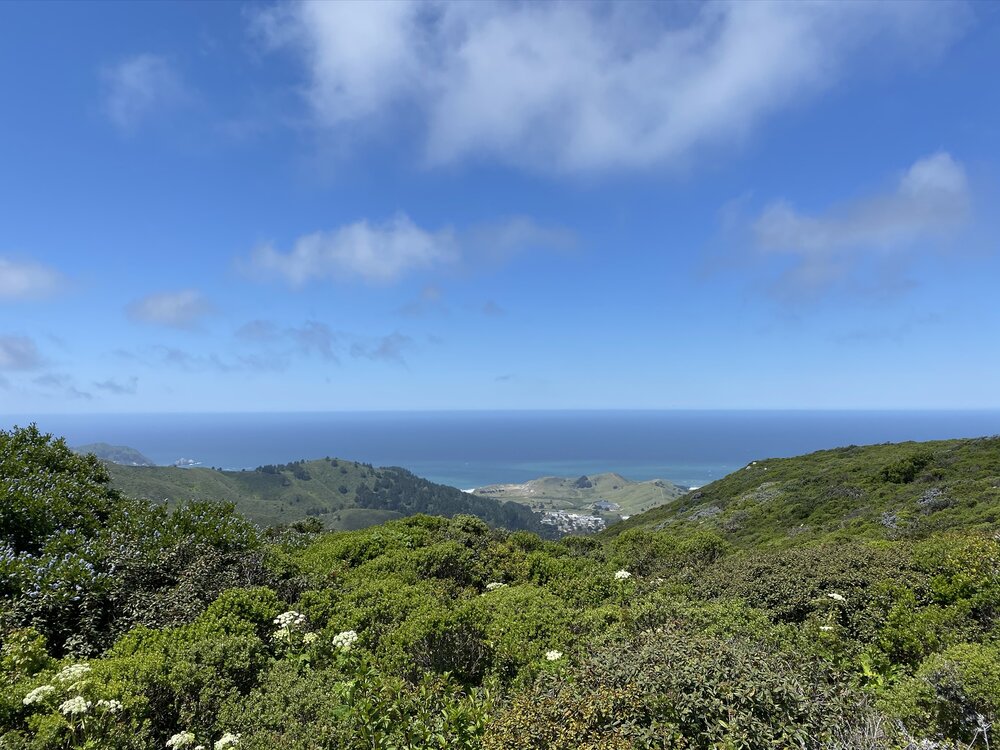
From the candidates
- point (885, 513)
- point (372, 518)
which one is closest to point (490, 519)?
point (372, 518)

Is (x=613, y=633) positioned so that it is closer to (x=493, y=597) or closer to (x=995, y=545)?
(x=493, y=597)

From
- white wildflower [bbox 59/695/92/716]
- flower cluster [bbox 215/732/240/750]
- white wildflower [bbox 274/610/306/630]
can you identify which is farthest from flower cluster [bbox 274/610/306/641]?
white wildflower [bbox 59/695/92/716]

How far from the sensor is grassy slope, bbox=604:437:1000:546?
76.0ft

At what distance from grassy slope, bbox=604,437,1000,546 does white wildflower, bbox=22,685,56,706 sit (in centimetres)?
2463

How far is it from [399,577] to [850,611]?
9.00 m

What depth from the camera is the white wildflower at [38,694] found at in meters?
5.30

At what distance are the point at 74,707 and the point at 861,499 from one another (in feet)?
133

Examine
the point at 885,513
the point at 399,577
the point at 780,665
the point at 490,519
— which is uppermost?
the point at 780,665

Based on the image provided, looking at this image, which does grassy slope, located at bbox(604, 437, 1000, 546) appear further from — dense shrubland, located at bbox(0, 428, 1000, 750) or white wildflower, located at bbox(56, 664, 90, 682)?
white wildflower, located at bbox(56, 664, 90, 682)

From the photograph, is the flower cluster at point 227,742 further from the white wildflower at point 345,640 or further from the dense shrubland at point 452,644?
the white wildflower at point 345,640

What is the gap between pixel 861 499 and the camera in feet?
108

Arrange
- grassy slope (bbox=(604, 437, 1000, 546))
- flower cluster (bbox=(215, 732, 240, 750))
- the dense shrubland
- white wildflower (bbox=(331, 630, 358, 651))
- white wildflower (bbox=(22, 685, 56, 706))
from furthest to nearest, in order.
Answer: grassy slope (bbox=(604, 437, 1000, 546)) → white wildflower (bbox=(331, 630, 358, 651)) → white wildflower (bbox=(22, 685, 56, 706)) → flower cluster (bbox=(215, 732, 240, 750)) → the dense shrubland

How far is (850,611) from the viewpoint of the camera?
872 cm

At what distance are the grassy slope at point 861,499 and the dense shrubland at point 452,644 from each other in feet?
45.4
